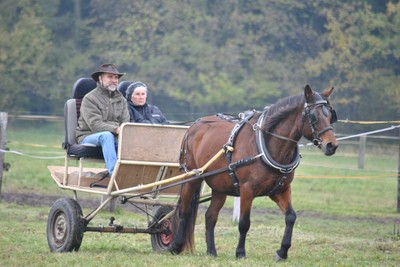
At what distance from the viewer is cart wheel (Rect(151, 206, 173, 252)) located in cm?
1038

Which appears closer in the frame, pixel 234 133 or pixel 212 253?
pixel 234 133

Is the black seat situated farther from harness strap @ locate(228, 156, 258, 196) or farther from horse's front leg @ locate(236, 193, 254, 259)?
horse's front leg @ locate(236, 193, 254, 259)

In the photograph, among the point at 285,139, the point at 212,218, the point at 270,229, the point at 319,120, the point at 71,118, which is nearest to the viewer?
the point at 319,120

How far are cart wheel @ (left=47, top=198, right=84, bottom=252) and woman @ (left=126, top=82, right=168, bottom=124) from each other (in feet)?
4.26

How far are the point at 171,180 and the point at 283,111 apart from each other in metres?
1.47

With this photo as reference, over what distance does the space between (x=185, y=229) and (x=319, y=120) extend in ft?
7.02

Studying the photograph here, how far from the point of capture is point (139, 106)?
10.6 metres

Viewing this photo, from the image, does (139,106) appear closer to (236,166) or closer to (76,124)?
(76,124)

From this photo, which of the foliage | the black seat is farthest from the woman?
the foliage

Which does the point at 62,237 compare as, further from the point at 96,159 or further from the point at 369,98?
the point at 369,98

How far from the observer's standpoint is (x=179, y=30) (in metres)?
34.6

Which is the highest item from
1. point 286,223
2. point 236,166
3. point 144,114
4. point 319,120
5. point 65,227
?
point 319,120

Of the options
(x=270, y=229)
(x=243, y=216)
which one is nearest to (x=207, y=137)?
(x=243, y=216)

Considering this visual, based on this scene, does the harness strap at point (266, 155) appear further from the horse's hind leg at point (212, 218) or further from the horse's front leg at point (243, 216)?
the horse's hind leg at point (212, 218)
